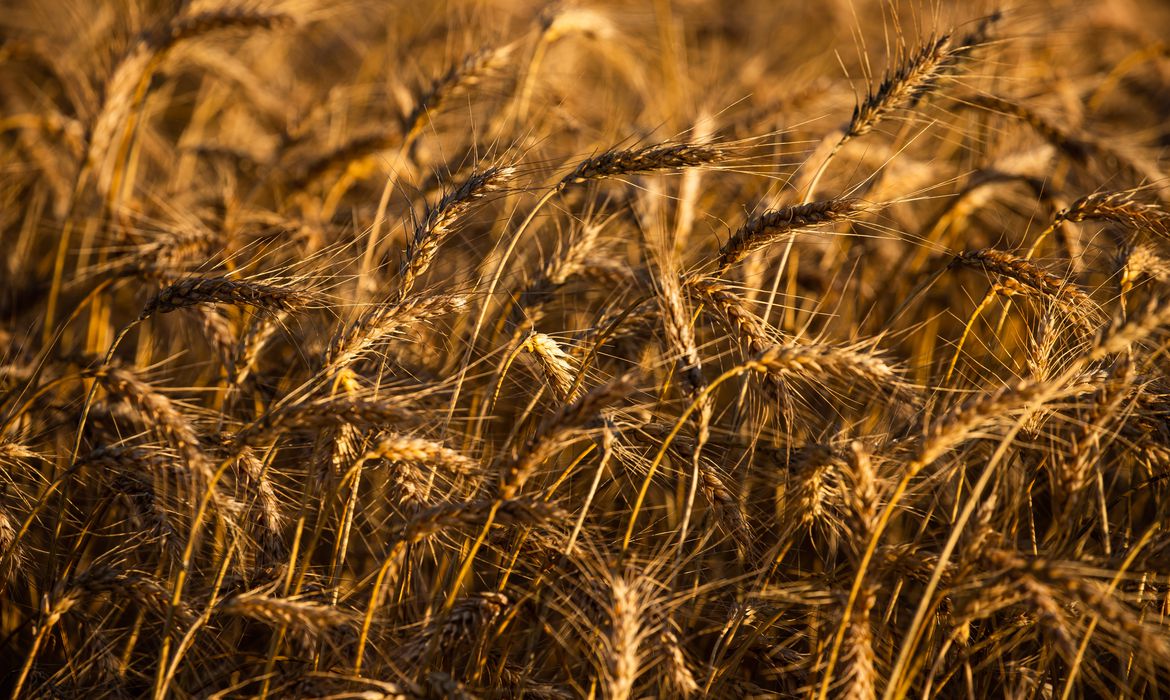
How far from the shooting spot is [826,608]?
1984 mm

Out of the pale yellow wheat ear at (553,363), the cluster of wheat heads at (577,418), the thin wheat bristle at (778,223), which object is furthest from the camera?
the pale yellow wheat ear at (553,363)

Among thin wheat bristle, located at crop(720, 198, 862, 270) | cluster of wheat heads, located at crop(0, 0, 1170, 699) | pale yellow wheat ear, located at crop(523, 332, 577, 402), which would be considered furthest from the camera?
pale yellow wheat ear, located at crop(523, 332, 577, 402)

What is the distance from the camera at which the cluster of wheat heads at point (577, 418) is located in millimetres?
1680

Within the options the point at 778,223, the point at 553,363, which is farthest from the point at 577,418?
the point at 778,223

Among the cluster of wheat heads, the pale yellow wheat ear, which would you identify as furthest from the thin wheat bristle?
the pale yellow wheat ear

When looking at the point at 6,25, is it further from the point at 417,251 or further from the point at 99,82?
the point at 417,251

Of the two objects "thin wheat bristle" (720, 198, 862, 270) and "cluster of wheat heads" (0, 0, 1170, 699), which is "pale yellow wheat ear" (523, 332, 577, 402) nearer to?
"cluster of wheat heads" (0, 0, 1170, 699)

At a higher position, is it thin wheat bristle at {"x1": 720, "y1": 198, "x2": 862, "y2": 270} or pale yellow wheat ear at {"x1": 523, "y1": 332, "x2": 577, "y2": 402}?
thin wheat bristle at {"x1": 720, "y1": 198, "x2": 862, "y2": 270}

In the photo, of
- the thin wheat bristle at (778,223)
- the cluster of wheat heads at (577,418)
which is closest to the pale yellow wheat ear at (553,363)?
the cluster of wheat heads at (577,418)

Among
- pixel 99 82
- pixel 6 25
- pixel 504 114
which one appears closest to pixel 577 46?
pixel 504 114

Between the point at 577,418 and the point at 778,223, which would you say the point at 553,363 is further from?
the point at 778,223

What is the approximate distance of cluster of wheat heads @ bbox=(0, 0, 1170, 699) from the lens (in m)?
1.68

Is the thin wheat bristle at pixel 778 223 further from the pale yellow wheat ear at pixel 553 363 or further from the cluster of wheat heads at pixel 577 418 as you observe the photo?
the pale yellow wheat ear at pixel 553 363

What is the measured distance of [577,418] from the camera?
5.04 ft
